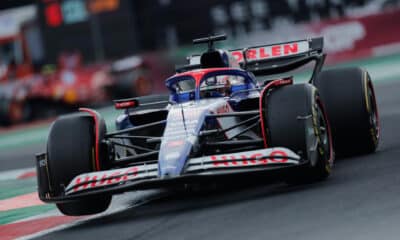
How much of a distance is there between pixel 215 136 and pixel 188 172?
42.7 inches

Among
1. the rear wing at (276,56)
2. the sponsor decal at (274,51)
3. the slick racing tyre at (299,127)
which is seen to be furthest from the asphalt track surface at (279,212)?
the sponsor decal at (274,51)

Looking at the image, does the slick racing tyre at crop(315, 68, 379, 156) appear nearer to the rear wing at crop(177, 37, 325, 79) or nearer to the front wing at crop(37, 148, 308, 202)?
the rear wing at crop(177, 37, 325, 79)

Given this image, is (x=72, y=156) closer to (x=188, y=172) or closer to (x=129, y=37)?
(x=188, y=172)

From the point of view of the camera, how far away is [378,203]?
7.24 meters

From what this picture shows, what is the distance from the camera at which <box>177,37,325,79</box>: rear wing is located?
11398mm

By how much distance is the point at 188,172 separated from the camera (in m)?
8.01

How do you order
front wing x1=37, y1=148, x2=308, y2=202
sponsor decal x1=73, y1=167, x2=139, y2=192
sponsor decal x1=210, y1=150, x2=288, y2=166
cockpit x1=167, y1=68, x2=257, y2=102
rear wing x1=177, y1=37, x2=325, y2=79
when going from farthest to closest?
rear wing x1=177, y1=37, x2=325, y2=79
cockpit x1=167, y1=68, x2=257, y2=102
sponsor decal x1=73, y1=167, x2=139, y2=192
sponsor decal x1=210, y1=150, x2=288, y2=166
front wing x1=37, y1=148, x2=308, y2=202

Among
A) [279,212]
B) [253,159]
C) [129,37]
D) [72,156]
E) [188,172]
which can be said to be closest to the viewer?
[279,212]

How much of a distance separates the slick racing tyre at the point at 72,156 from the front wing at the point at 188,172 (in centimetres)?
19

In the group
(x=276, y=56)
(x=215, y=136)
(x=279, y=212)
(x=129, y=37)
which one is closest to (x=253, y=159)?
(x=279, y=212)

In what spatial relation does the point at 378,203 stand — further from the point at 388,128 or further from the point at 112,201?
the point at 388,128

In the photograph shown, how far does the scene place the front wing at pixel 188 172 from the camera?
312 inches

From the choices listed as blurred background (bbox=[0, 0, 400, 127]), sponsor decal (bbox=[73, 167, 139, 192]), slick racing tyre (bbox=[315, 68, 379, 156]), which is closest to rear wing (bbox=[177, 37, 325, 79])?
slick racing tyre (bbox=[315, 68, 379, 156])

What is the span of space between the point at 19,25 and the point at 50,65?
1.41 meters
